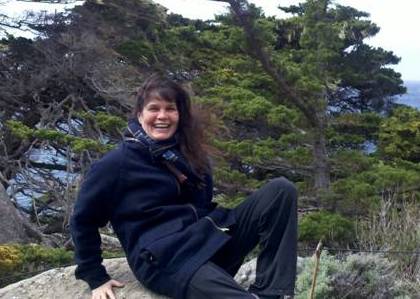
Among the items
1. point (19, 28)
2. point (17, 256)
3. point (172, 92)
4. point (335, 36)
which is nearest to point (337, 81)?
point (335, 36)

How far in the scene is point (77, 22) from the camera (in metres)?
11.8

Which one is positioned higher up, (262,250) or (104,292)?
(262,250)

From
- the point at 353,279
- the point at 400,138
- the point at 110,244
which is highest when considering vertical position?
the point at 400,138

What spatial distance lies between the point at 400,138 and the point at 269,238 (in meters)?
6.82

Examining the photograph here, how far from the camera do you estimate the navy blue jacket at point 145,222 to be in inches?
115

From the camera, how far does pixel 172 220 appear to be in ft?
9.81

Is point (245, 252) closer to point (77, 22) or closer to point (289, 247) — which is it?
point (289, 247)

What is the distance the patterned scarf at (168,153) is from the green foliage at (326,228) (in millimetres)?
3814

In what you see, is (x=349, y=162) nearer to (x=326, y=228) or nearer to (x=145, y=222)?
(x=326, y=228)

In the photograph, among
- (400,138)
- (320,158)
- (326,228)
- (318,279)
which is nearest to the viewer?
(318,279)

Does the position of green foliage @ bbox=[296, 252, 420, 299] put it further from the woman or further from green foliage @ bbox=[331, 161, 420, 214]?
green foliage @ bbox=[331, 161, 420, 214]

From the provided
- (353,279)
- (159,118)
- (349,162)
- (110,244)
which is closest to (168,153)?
(159,118)

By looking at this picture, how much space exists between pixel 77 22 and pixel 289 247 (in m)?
9.40

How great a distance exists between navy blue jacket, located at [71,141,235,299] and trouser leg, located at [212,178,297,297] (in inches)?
3.6
